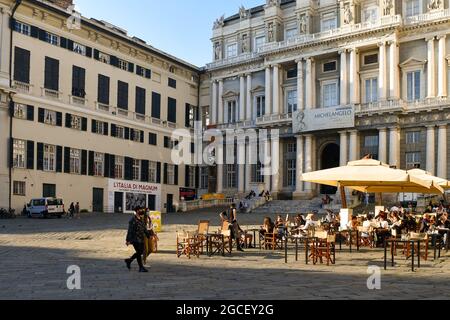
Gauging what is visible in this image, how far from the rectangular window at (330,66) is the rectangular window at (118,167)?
1935 cm

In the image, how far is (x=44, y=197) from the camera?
3959cm

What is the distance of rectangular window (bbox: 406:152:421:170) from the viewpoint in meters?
44.6

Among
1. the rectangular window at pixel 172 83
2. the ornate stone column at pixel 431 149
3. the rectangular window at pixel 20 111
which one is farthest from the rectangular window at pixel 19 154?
the ornate stone column at pixel 431 149

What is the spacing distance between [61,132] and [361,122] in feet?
77.2

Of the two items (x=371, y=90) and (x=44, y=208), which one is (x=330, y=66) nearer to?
(x=371, y=90)

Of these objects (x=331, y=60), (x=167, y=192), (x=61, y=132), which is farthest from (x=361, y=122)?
(x=61, y=132)

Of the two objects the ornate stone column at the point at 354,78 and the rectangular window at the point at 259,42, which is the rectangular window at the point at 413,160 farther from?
the rectangular window at the point at 259,42

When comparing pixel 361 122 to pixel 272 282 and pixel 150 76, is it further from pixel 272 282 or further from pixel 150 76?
pixel 272 282

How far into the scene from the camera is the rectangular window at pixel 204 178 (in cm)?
5766

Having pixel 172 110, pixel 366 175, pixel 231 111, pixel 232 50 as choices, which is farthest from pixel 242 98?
pixel 366 175

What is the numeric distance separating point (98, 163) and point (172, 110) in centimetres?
1185

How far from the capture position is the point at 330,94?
49.8 metres

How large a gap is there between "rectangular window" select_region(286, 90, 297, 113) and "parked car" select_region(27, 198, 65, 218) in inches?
908
